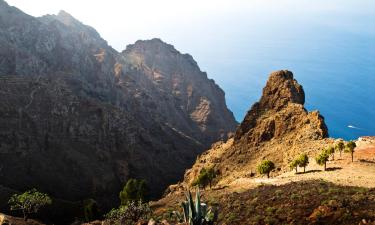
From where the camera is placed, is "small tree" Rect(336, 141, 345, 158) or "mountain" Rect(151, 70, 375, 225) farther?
"small tree" Rect(336, 141, 345, 158)

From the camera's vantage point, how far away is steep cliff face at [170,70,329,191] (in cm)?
8694

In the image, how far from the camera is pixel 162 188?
17612 centimetres

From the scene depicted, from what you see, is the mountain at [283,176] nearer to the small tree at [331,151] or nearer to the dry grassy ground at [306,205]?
the dry grassy ground at [306,205]

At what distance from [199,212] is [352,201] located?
12956mm

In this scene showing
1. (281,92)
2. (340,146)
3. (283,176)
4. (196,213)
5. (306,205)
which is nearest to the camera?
→ (196,213)

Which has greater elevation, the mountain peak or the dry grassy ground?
the mountain peak

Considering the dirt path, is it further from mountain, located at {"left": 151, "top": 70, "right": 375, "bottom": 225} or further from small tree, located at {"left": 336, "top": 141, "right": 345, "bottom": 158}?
small tree, located at {"left": 336, "top": 141, "right": 345, "bottom": 158}

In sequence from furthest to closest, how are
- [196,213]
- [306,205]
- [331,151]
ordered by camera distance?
[331,151]
[306,205]
[196,213]

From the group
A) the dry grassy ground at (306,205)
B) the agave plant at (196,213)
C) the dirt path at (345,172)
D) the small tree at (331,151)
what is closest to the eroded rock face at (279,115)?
the small tree at (331,151)

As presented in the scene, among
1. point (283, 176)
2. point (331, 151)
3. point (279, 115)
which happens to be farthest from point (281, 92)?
point (283, 176)

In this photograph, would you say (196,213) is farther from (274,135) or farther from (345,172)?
(274,135)

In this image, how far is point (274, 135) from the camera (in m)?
102

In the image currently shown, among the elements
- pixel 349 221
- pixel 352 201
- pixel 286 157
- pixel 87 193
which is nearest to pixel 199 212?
pixel 349 221

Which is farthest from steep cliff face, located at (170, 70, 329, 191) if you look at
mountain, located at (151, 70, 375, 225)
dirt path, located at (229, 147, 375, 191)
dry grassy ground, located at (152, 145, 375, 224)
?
dry grassy ground, located at (152, 145, 375, 224)
